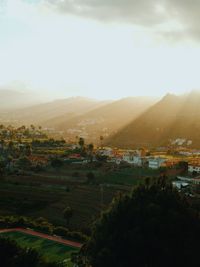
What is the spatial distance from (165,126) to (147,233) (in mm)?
122859

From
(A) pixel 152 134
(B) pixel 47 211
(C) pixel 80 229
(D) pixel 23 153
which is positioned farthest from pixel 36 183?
(A) pixel 152 134

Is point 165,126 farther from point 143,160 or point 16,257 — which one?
point 16,257

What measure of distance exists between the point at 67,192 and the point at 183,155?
46.2 metres

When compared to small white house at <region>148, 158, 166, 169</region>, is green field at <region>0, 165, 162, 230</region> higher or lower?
lower

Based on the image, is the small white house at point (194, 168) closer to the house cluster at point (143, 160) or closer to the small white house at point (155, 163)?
the house cluster at point (143, 160)

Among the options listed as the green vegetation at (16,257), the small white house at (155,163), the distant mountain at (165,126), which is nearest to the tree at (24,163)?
the small white house at (155,163)

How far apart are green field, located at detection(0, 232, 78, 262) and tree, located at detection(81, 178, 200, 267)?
29.4ft

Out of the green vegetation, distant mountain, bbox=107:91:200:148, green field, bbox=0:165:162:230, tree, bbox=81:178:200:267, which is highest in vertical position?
distant mountain, bbox=107:91:200:148

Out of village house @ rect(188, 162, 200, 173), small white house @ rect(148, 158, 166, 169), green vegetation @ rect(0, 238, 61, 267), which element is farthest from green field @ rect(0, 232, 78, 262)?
small white house @ rect(148, 158, 166, 169)

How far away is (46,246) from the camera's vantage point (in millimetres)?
32938

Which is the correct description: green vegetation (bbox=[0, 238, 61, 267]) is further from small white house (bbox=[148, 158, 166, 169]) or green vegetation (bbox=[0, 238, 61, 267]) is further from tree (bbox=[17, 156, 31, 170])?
small white house (bbox=[148, 158, 166, 169])

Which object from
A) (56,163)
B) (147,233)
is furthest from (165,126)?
(147,233)

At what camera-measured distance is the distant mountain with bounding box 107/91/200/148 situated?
4985 inches

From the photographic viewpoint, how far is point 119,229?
20891 mm
